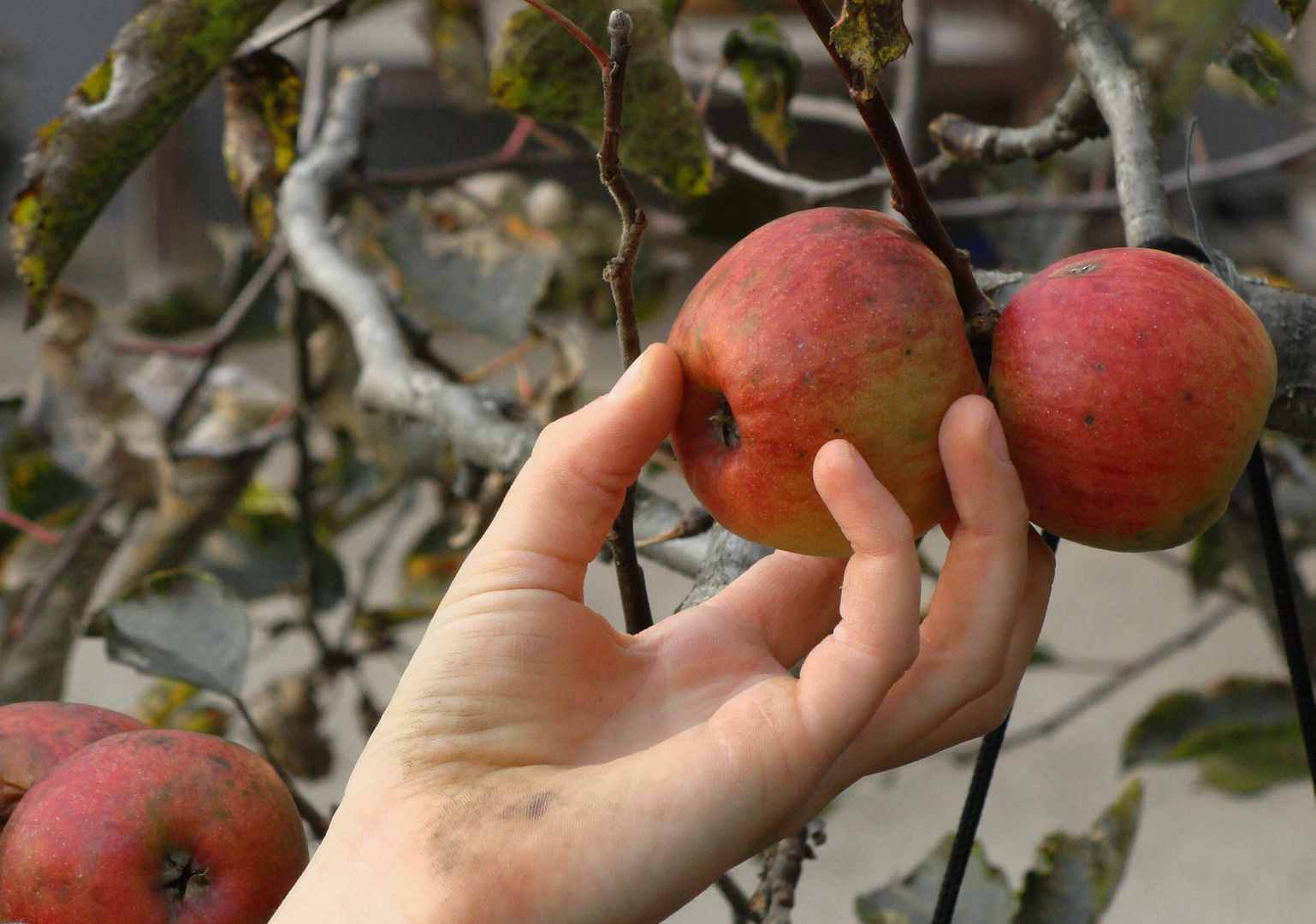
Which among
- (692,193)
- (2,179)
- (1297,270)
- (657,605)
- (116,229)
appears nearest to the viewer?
(692,193)

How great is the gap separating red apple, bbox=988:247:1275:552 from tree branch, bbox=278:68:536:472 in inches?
14.3

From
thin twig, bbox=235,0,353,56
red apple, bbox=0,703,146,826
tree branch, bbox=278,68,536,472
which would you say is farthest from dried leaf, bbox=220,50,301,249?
red apple, bbox=0,703,146,826

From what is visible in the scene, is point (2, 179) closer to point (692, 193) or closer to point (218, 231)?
point (218, 231)

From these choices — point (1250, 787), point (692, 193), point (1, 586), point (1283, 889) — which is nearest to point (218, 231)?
point (1, 586)

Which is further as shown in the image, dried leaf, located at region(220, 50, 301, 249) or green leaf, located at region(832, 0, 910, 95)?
dried leaf, located at region(220, 50, 301, 249)

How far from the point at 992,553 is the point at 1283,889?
130 centimetres

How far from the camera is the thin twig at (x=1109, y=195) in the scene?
94 cm

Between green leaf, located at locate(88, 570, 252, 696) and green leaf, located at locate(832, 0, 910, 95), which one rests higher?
green leaf, located at locate(832, 0, 910, 95)

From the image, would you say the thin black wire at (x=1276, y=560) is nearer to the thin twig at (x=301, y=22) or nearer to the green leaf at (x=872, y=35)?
the green leaf at (x=872, y=35)

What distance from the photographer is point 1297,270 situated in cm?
166

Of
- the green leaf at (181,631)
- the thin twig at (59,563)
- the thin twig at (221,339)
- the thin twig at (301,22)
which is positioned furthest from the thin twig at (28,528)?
the thin twig at (301,22)

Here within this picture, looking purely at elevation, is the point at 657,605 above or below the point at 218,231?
below

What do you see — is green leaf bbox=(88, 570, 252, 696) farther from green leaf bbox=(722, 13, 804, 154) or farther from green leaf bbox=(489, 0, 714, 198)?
green leaf bbox=(722, 13, 804, 154)

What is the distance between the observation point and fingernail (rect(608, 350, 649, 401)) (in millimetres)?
380
